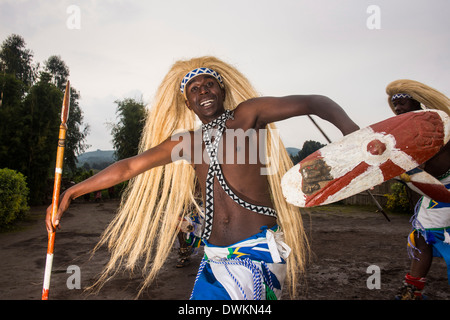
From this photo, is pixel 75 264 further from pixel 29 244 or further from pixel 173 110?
pixel 173 110

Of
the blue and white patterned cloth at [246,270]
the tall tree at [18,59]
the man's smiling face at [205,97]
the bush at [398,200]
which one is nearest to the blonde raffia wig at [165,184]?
the man's smiling face at [205,97]

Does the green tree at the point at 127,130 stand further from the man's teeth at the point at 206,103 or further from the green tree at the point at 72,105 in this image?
the man's teeth at the point at 206,103

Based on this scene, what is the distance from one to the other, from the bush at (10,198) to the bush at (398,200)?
11.5 m

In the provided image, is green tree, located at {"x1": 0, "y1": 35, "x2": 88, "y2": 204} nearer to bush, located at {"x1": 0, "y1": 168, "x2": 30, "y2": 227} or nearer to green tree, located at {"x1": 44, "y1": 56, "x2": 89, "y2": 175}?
bush, located at {"x1": 0, "y1": 168, "x2": 30, "y2": 227}

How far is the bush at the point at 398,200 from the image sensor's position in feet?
35.3

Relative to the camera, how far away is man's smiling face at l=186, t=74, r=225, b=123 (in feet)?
7.17

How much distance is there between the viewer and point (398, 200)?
36.0 feet

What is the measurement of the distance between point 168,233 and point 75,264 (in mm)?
3127

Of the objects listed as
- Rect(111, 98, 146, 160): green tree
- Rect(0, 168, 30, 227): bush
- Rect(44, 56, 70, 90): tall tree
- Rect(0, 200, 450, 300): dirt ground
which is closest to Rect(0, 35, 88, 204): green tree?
Rect(0, 168, 30, 227): bush

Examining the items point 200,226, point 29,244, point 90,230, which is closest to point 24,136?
point 90,230

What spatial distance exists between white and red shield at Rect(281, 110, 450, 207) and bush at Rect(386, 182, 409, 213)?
34.6ft

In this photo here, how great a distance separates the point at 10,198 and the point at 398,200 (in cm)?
1171
